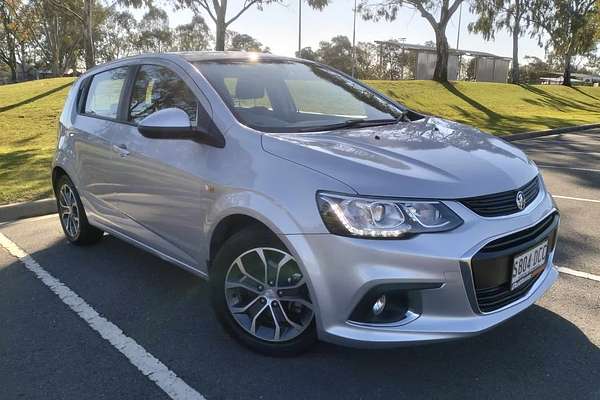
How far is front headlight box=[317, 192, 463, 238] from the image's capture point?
2.43 m

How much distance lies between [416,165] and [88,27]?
24.7 meters

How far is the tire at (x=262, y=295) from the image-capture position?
2.76 m

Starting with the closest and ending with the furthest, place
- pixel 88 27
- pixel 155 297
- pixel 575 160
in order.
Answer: pixel 155 297, pixel 575 160, pixel 88 27

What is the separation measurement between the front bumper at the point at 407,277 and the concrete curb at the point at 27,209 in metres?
4.55

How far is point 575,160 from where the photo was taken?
382 inches

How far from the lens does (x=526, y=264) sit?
2725 mm

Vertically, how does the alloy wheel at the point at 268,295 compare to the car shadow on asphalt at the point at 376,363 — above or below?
above

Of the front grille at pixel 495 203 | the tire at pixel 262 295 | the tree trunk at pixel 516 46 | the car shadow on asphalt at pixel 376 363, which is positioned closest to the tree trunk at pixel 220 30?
the car shadow on asphalt at pixel 376 363

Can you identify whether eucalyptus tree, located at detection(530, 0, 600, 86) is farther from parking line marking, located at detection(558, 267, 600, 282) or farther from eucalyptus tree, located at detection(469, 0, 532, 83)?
parking line marking, located at detection(558, 267, 600, 282)

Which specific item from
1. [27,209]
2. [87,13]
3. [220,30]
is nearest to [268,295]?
[27,209]

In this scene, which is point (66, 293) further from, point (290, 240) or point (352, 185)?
point (352, 185)

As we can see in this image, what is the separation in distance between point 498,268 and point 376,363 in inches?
33.1

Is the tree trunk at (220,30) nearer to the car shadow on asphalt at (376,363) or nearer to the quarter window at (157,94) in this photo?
the quarter window at (157,94)

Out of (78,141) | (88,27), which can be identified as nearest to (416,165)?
(78,141)
